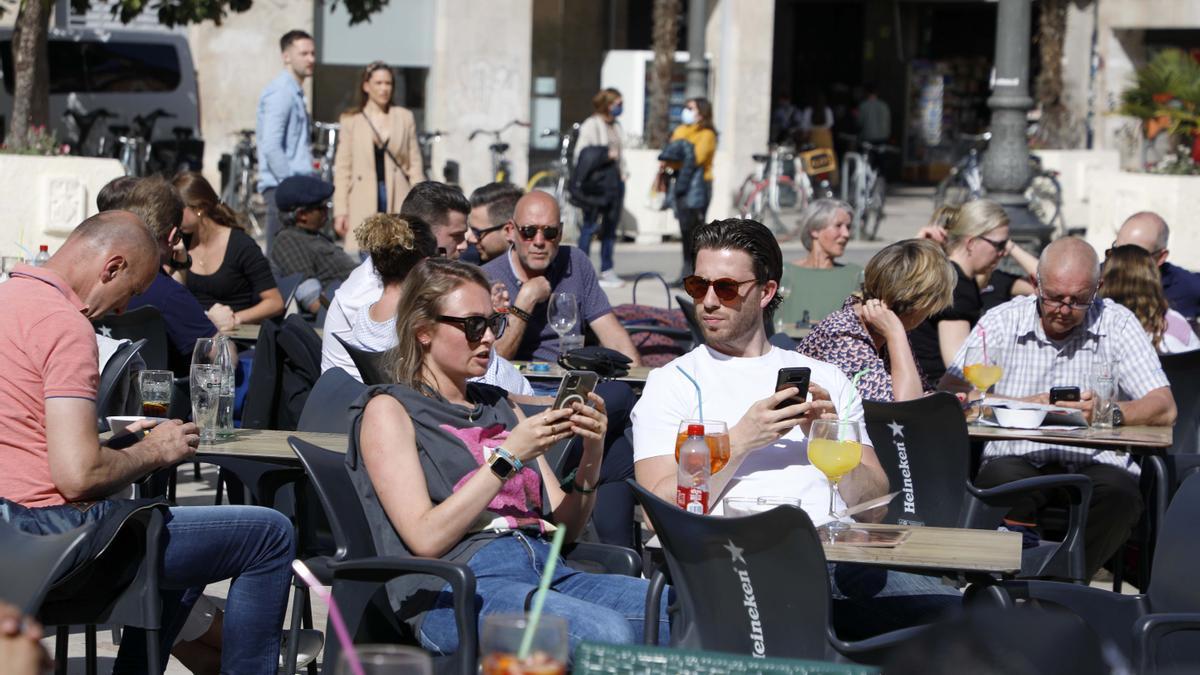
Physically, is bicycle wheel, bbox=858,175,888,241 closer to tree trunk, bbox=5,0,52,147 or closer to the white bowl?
tree trunk, bbox=5,0,52,147

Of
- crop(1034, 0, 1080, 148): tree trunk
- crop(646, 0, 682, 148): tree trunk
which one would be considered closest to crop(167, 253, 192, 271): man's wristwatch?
crop(646, 0, 682, 148): tree trunk

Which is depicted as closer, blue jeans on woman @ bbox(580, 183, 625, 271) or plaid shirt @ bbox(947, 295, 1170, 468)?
plaid shirt @ bbox(947, 295, 1170, 468)

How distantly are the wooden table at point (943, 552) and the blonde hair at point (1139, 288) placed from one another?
123 inches

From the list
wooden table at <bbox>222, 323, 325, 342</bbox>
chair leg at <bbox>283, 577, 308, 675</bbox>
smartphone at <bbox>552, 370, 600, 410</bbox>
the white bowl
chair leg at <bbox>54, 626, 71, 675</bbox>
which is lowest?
chair leg at <bbox>54, 626, 71, 675</bbox>

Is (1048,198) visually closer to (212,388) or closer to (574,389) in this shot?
(212,388)

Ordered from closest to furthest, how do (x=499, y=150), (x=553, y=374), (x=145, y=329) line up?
(x=145, y=329)
(x=553, y=374)
(x=499, y=150)

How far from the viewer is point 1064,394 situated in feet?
20.2

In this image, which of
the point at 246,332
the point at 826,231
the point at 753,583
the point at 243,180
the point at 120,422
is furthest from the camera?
the point at 243,180

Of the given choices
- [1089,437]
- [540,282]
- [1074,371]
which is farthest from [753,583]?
[540,282]

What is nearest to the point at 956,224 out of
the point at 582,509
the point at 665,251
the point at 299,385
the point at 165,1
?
the point at 299,385

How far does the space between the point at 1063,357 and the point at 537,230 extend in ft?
7.61

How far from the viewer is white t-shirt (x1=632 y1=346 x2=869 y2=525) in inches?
172

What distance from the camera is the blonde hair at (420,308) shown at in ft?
14.4

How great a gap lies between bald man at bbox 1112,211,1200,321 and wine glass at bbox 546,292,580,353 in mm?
2718
